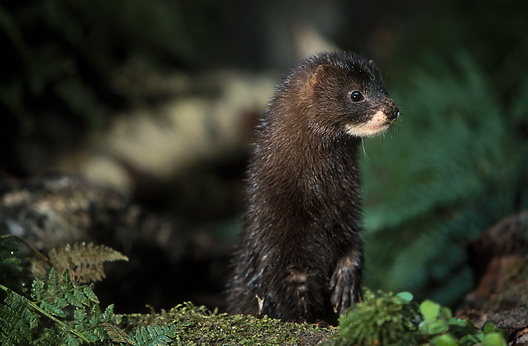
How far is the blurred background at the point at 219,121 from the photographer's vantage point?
6227 millimetres

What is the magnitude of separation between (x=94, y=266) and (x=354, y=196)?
1579 millimetres

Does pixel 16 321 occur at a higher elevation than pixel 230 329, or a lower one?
lower

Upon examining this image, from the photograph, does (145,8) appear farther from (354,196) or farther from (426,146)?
(354,196)

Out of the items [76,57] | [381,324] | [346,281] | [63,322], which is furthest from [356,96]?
[76,57]

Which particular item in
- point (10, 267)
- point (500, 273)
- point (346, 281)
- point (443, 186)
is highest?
point (443, 186)

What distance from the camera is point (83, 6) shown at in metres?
7.20

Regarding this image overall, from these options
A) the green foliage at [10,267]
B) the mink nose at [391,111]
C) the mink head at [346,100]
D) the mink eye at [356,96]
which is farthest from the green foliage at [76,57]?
the mink nose at [391,111]

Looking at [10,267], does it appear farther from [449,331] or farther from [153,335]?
[449,331]

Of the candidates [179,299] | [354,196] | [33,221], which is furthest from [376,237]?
[33,221]

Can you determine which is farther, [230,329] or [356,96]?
[356,96]

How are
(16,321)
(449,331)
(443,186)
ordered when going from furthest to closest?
(443,186) → (16,321) → (449,331)

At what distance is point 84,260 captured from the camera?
3232 millimetres

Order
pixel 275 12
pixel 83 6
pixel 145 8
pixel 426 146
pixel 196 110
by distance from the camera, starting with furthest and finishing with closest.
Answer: pixel 275 12, pixel 196 110, pixel 145 8, pixel 83 6, pixel 426 146

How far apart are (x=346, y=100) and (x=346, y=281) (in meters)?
1.08
